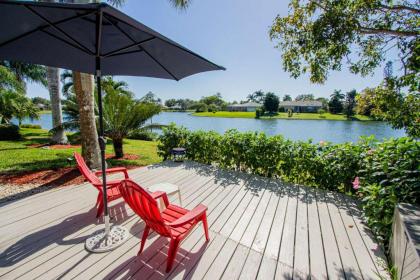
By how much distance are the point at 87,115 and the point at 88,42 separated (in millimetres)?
3227

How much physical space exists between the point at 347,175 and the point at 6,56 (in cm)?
555

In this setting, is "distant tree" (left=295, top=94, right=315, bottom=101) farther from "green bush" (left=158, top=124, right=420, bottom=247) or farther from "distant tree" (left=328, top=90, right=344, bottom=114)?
"green bush" (left=158, top=124, right=420, bottom=247)

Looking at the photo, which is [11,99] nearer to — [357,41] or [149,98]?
[149,98]

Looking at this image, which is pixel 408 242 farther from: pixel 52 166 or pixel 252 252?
pixel 52 166

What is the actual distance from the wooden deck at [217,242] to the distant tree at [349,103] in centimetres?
4761

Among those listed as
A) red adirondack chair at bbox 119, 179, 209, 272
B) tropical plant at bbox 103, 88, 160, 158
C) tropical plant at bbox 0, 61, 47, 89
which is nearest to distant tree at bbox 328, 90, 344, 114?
tropical plant at bbox 103, 88, 160, 158

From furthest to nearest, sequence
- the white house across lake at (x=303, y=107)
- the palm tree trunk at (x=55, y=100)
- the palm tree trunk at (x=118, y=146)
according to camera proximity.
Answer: the white house across lake at (x=303, y=107), the palm tree trunk at (x=55, y=100), the palm tree trunk at (x=118, y=146)

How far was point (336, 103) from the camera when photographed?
48031 mm

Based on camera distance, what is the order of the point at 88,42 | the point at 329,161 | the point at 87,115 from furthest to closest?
the point at 87,115 < the point at 329,161 < the point at 88,42

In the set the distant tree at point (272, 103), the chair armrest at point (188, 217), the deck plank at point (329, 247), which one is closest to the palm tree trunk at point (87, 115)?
the chair armrest at point (188, 217)

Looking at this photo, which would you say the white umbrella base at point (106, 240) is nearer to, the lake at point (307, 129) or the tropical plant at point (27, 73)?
the lake at point (307, 129)

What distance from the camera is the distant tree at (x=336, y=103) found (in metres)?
47.7

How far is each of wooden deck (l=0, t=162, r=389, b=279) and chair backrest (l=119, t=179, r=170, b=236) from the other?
473mm

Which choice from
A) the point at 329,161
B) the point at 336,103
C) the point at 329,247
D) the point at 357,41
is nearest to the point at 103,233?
the point at 329,247
